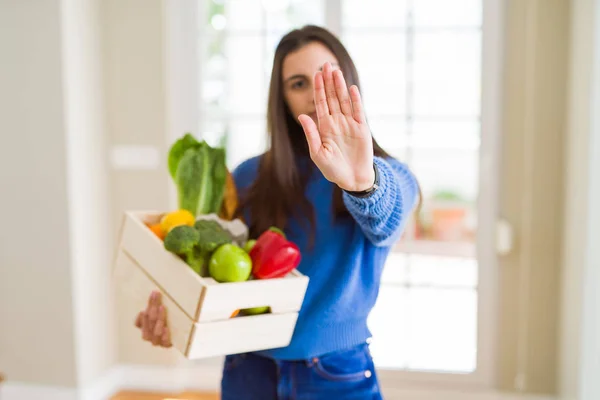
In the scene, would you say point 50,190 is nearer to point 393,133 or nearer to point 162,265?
point 393,133

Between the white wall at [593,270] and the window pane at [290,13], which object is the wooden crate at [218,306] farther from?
the window pane at [290,13]

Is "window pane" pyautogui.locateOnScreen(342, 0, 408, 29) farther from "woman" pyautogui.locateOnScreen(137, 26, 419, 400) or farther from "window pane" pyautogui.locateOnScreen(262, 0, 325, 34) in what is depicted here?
"woman" pyautogui.locateOnScreen(137, 26, 419, 400)

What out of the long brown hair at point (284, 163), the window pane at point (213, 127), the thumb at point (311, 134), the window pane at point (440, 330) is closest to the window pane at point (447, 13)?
the window pane at point (213, 127)

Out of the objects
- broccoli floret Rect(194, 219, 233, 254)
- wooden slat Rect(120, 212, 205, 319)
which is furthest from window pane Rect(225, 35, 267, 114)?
broccoli floret Rect(194, 219, 233, 254)

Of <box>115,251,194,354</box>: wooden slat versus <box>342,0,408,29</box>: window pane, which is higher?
<box>342,0,408,29</box>: window pane

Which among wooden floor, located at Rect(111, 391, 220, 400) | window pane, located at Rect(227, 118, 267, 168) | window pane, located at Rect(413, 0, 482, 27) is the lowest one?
wooden floor, located at Rect(111, 391, 220, 400)

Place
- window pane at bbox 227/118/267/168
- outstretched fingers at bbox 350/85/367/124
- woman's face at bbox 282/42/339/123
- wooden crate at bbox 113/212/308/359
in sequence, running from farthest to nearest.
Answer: window pane at bbox 227/118/267/168 < woman's face at bbox 282/42/339/123 < wooden crate at bbox 113/212/308/359 < outstretched fingers at bbox 350/85/367/124

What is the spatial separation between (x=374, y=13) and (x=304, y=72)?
1695 mm

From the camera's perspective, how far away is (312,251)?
4.32 ft

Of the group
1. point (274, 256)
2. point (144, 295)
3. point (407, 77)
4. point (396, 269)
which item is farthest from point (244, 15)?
point (274, 256)

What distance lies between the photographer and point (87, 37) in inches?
112

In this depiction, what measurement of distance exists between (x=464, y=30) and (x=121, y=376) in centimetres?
217

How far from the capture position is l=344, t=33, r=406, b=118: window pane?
287 centimetres

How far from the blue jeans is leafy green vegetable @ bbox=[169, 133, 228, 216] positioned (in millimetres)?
316
